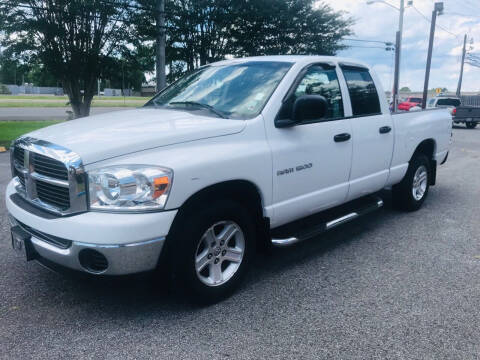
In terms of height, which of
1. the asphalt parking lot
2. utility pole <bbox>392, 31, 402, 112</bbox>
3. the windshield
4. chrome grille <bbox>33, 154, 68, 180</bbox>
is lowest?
the asphalt parking lot

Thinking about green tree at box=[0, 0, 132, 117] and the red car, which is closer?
green tree at box=[0, 0, 132, 117]

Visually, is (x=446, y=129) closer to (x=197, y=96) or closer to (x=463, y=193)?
(x=463, y=193)

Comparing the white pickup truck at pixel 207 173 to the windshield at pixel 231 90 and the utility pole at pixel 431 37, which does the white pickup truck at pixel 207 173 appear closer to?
the windshield at pixel 231 90

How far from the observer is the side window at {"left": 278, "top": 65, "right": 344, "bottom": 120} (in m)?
3.90

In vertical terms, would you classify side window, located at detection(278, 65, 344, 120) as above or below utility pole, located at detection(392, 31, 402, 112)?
below

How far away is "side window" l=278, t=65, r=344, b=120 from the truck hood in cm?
94

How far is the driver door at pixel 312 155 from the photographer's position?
11.5ft

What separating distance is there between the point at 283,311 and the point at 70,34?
13.0m

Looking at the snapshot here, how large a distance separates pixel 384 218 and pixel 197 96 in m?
3.04

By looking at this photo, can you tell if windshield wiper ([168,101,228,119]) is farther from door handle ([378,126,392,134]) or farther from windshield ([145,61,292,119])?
door handle ([378,126,392,134])

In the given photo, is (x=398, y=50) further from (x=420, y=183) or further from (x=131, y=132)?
(x=131, y=132)

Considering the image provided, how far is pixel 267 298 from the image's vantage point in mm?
3312

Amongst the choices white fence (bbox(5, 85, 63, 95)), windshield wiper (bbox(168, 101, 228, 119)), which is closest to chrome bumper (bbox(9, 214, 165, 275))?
windshield wiper (bbox(168, 101, 228, 119))

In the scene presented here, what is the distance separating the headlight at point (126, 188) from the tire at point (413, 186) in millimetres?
3903
